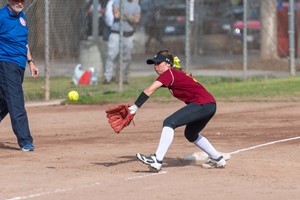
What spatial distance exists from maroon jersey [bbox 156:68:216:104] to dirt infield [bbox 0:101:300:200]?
827mm

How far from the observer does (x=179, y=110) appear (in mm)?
10375

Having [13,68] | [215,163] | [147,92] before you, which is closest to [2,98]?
[13,68]

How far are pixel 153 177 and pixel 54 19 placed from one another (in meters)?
11.9

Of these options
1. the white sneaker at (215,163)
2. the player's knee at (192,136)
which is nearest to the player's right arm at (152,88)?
the player's knee at (192,136)

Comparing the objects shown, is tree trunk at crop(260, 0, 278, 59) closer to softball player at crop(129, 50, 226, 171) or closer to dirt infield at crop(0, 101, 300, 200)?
dirt infield at crop(0, 101, 300, 200)

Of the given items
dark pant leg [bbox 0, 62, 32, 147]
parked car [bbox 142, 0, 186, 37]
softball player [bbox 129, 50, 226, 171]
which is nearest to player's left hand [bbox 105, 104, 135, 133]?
softball player [bbox 129, 50, 226, 171]

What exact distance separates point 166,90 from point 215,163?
987 cm

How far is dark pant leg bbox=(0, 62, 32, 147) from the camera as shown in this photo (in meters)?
12.0

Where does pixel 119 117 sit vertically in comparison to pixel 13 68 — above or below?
below

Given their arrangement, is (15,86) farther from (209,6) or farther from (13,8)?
(209,6)

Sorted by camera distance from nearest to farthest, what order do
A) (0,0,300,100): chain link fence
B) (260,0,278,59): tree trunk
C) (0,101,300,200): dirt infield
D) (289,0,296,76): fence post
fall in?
(0,101,300,200): dirt infield < (0,0,300,100): chain link fence < (289,0,296,76): fence post < (260,0,278,59): tree trunk

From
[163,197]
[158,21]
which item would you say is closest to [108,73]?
[158,21]

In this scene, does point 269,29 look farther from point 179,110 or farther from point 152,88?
point 152,88

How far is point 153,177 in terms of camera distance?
1002 centimetres
